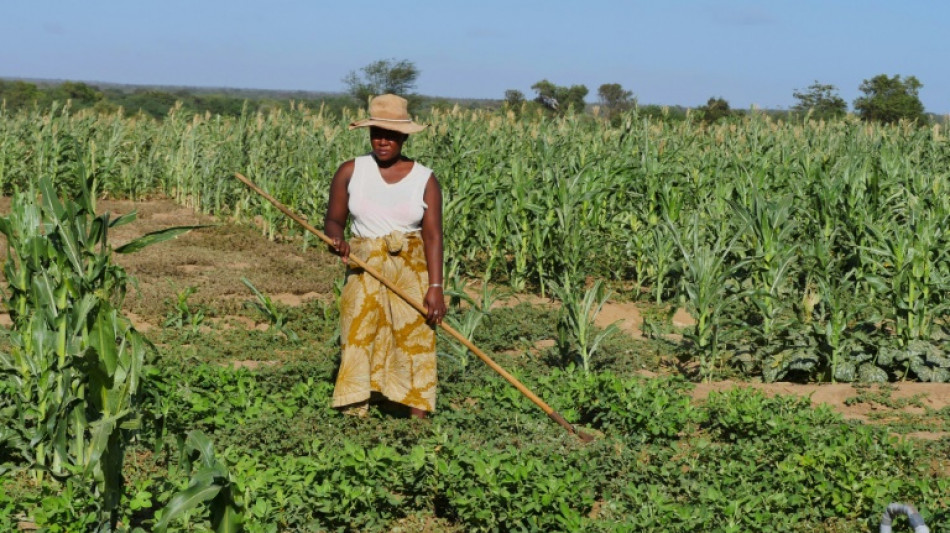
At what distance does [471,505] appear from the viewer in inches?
195

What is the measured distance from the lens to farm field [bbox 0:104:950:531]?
488 centimetres

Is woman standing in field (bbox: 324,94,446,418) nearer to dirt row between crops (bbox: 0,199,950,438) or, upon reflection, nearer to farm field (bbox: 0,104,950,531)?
farm field (bbox: 0,104,950,531)

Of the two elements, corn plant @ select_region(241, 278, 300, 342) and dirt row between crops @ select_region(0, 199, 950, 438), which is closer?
dirt row between crops @ select_region(0, 199, 950, 438)

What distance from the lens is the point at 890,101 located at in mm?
37625

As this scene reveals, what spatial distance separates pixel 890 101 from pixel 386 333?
34845mm

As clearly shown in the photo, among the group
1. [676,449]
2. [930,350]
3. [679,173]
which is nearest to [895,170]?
[679,173]

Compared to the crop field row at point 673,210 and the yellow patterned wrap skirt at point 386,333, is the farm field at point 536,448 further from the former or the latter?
the crop field row at point 673,210

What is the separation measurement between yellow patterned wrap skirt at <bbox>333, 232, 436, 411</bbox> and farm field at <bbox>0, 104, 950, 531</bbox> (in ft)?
0.64

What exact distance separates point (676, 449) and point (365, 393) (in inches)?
71.0

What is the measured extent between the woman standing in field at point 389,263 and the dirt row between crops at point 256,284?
192 cm

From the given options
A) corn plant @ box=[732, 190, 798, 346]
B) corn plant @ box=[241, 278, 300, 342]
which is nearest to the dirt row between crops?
corn plant @ box=[241, 278, 300, 342]

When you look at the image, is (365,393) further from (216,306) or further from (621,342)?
(216,306)

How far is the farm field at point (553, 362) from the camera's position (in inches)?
192

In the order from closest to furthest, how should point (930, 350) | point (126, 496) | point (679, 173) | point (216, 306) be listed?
1. point (126, 496)
2. point (930, 350)
3. point (216, 306)
4. point (679, 173)
